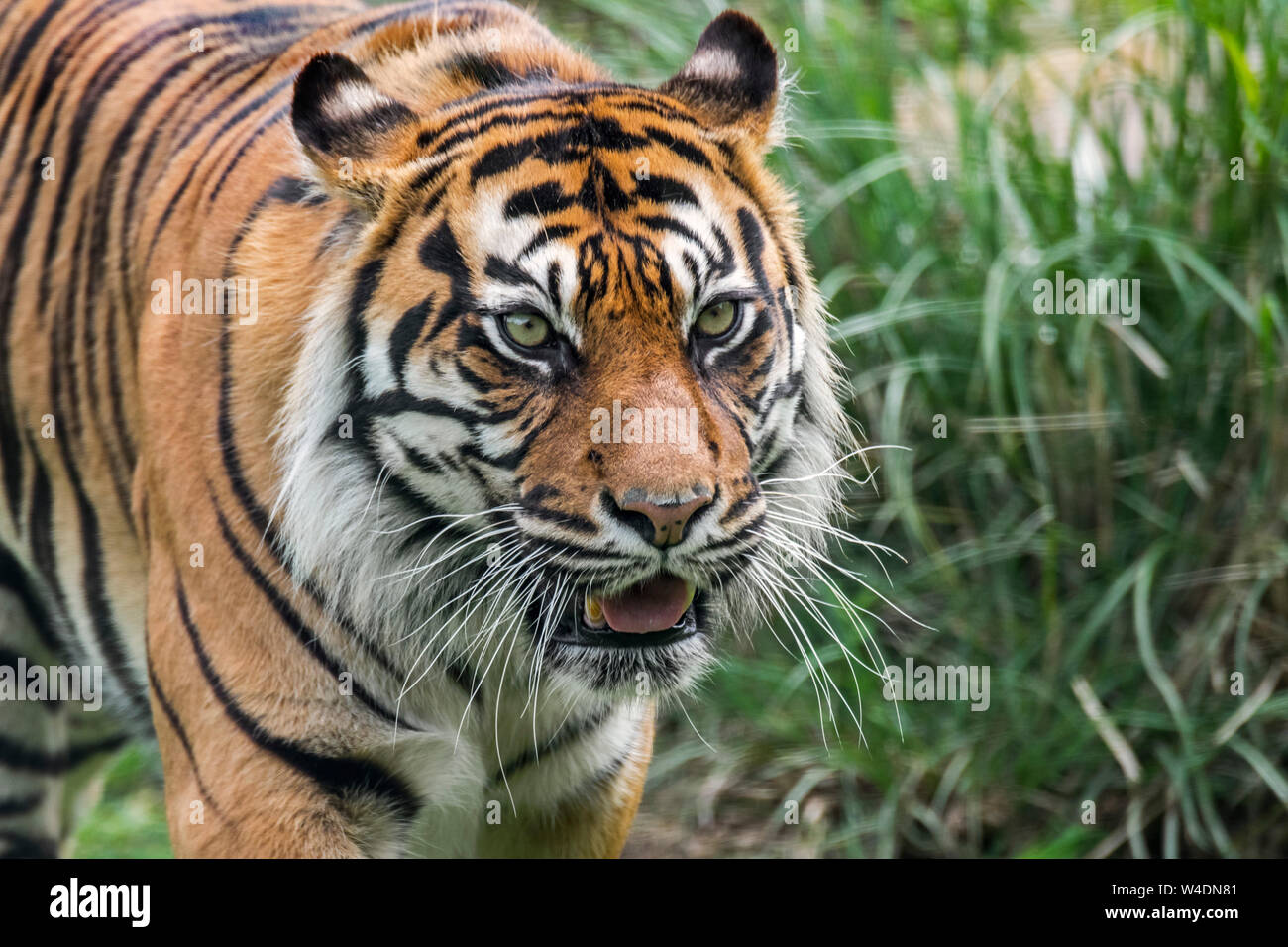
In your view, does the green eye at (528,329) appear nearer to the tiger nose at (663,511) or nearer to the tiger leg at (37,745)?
the tiger nose at (663,511)

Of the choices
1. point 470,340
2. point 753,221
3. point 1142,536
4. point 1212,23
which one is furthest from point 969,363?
point 470,340

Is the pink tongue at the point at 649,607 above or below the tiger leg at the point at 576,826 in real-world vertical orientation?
above

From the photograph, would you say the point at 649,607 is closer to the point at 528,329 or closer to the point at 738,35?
the point at 528,329

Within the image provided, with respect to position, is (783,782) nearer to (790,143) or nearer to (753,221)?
(790,143)

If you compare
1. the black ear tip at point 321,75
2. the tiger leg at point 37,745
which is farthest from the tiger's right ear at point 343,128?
the tiger leg at point 37,745

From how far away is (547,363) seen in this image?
2123 millimetres

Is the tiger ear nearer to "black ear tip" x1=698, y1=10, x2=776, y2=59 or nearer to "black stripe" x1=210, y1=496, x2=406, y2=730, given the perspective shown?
"black ear tip" x1=698, y1=10, x2=776, y2=59

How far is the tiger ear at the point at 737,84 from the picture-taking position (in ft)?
8.16

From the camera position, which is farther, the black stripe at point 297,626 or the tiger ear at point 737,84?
the tiger ear at point 737,84

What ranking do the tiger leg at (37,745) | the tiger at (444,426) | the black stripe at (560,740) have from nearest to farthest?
the tiger at (444,426) < the black stripe at (560,740) < the tiger leg at (37,745)

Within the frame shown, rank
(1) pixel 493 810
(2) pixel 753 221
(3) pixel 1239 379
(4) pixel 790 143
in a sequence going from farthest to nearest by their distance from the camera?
(4) pixel 790 143 → (3) pixel 1239 379 → (1) pixel 493 810 → (2) pixel 753 221

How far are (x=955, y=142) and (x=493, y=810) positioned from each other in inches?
117

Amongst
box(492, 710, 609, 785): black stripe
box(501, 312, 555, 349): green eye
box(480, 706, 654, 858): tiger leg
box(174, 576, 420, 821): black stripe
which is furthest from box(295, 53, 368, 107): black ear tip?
box(480, 706, 654, 858): tiger leg

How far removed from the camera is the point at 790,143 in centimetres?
464
